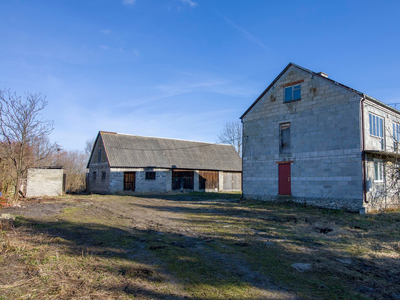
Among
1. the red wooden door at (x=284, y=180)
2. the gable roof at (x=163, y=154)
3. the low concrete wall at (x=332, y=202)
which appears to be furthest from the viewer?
the gable roof at (x=163, y=154)

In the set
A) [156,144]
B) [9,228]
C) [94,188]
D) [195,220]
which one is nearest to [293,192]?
[195,220]

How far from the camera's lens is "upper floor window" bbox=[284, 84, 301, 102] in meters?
17.1

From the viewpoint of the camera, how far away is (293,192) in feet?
54.4

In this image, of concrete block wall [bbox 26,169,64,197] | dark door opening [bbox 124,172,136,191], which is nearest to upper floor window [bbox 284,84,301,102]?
dark door opening [bbox 124,172,136,191]

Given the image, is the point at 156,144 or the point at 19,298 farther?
the point at 156,144

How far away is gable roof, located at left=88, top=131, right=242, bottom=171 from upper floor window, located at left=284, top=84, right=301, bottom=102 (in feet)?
50.8

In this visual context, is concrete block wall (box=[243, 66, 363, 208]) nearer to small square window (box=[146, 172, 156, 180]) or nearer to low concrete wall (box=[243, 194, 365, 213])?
low concrete wall (box=[243, 194, 365, 213])

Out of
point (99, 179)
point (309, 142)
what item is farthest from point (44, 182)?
point (309, 142)

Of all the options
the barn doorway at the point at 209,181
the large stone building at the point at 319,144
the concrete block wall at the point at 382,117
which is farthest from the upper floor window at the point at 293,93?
the barn doorway at the point at 209,181

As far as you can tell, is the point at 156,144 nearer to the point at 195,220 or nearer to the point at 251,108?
the point at 251,108

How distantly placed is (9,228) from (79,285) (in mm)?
5659

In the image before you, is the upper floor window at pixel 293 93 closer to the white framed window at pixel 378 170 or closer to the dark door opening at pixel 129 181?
the white framed window at pixel 378 170

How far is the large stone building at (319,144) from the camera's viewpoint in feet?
46.4

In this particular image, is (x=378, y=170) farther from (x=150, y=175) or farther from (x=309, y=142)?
(x=150, y=175)
